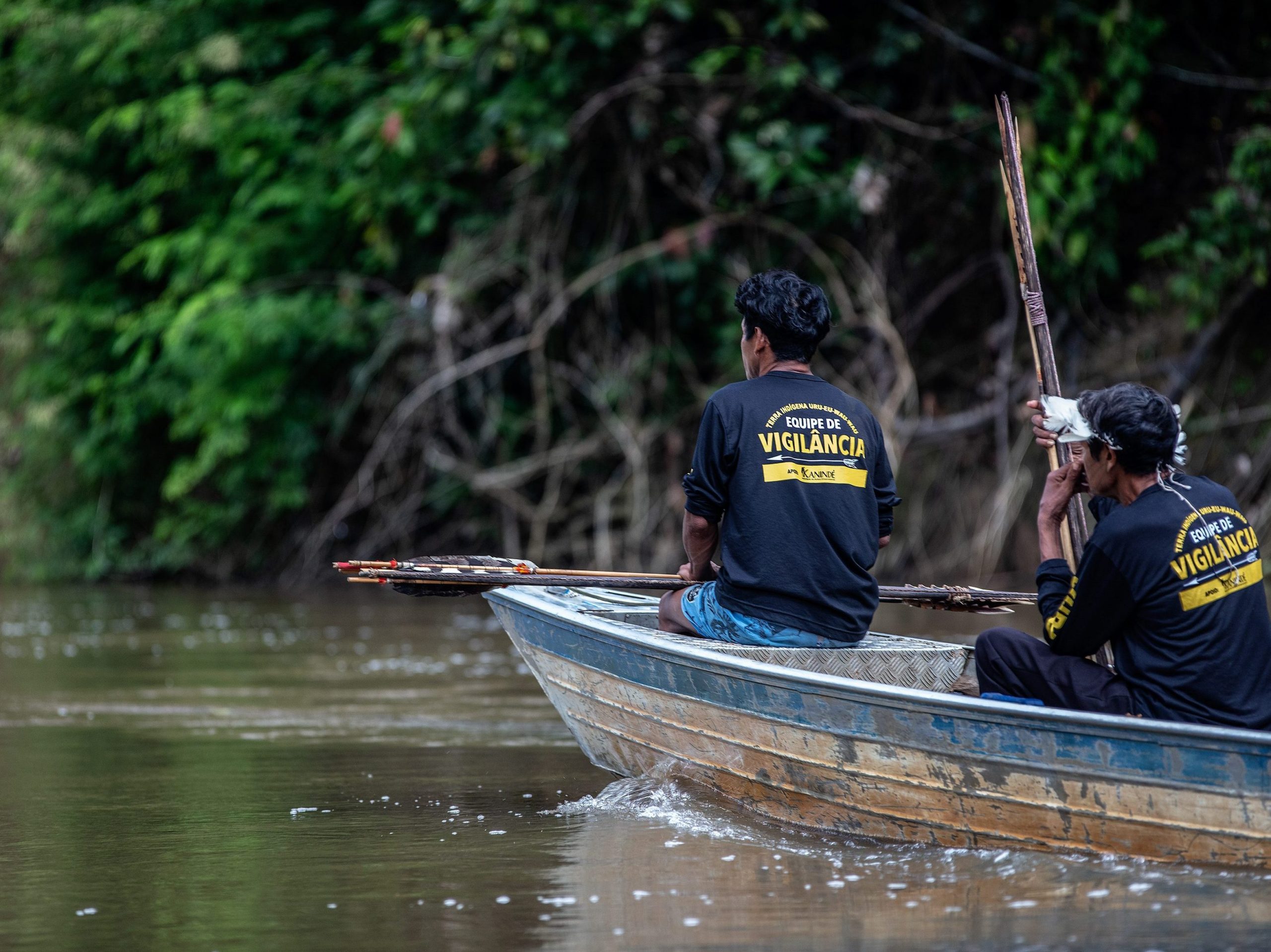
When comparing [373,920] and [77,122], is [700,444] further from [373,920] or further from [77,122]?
[77,122]

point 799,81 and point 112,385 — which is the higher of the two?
point 799,81

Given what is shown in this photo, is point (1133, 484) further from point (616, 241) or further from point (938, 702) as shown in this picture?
point (616, 241)

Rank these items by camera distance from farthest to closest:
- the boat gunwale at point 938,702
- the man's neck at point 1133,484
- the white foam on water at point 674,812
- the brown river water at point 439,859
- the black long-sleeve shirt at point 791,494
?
the black long-sleeve shirt at point 791,494
the white foam on water at point 674,812
the man's neck at point 1133,484
the boat gunwale at point 938,702
the brown river water at point 439,859

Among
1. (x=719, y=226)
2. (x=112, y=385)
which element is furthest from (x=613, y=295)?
(x=112, y=385)

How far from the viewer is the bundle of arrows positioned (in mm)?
5355

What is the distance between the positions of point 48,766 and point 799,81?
8262 millimetres

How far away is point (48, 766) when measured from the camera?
19.2ft

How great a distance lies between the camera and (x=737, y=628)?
15.9 ft

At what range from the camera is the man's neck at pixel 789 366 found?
15.5 feet

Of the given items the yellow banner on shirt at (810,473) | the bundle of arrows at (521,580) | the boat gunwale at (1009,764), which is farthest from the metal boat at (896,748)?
the yellow banner on shirt at (810,473)

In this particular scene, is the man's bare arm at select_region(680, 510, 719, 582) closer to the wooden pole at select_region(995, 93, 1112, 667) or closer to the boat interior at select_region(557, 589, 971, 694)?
the boat interior at select_region(557, 589, 971, 694)

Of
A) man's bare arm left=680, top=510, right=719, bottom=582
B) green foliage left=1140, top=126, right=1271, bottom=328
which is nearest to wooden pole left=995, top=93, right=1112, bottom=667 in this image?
man's bare arm left=680, top=510, right=719, bottom=582

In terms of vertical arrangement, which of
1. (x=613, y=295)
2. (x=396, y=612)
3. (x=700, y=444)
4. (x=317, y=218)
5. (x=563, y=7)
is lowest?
(x=396, y=612)

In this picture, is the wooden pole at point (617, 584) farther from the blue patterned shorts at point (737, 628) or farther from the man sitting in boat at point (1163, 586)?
the man sitting in boat at point (1163, 586)
